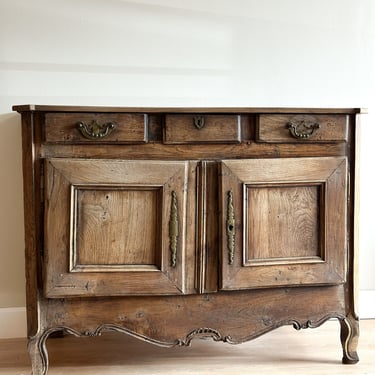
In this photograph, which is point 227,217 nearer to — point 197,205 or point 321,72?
point 197,205

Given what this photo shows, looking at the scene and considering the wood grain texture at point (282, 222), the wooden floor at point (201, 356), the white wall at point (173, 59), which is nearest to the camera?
the wood grain texture at point (282, 222)

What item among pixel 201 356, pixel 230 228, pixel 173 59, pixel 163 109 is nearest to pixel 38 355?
pixel 201 356

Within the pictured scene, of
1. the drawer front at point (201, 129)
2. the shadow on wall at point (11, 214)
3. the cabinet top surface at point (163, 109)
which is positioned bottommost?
the shadow on wall at point (11, 214)

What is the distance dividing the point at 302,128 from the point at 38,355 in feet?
3.64

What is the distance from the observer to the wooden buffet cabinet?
1604 millimetres

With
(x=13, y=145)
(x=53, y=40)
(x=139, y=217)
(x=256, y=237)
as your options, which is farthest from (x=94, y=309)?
(x=53, y=40)

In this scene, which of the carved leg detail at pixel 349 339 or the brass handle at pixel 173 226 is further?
the carved leg detail at pixel 349 339

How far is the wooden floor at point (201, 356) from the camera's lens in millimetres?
1781

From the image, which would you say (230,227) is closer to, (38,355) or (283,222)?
(283,222)

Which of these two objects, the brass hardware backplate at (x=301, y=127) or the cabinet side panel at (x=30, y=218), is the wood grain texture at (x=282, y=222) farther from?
the cabinet side panel at (x=30, y=218)

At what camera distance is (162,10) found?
6.85 ft

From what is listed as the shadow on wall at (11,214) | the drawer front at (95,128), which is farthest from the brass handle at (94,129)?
the shadow on wall at (11,214)

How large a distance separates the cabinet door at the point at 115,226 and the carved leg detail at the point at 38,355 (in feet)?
0.54

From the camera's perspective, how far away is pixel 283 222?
5.56ft
